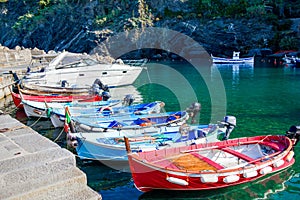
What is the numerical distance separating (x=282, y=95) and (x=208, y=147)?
1707cm

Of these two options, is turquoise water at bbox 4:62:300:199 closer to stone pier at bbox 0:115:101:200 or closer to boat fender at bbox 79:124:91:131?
boat fender at bbox 79:124:91:131

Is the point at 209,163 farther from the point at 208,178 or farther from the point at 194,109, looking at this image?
the point at 194,109

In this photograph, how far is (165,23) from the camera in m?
68.1

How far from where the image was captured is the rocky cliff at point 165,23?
63406 mm

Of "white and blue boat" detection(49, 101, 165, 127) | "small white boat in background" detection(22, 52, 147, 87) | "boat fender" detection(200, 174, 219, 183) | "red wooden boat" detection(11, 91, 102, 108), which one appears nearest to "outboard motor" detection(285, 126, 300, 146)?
"boat fender" detection(200, 174, 219, 183)

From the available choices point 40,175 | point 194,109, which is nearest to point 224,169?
point 40,175

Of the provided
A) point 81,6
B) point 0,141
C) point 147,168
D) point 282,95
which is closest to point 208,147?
point 147,168

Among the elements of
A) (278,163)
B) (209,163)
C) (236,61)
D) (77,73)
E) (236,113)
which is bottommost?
(236,113)

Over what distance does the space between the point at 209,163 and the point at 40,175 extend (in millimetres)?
6350

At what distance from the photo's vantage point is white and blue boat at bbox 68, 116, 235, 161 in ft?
35.5

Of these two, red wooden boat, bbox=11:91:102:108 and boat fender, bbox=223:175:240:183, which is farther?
red wooden boat, bbox=11:91:102:108

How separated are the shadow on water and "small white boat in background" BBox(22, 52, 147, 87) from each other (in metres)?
18.6

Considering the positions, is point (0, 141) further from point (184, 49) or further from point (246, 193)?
point (184, 49)

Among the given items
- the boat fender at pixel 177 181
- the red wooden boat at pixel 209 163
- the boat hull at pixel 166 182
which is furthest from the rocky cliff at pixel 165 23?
the boat fender at pixel 177 181
